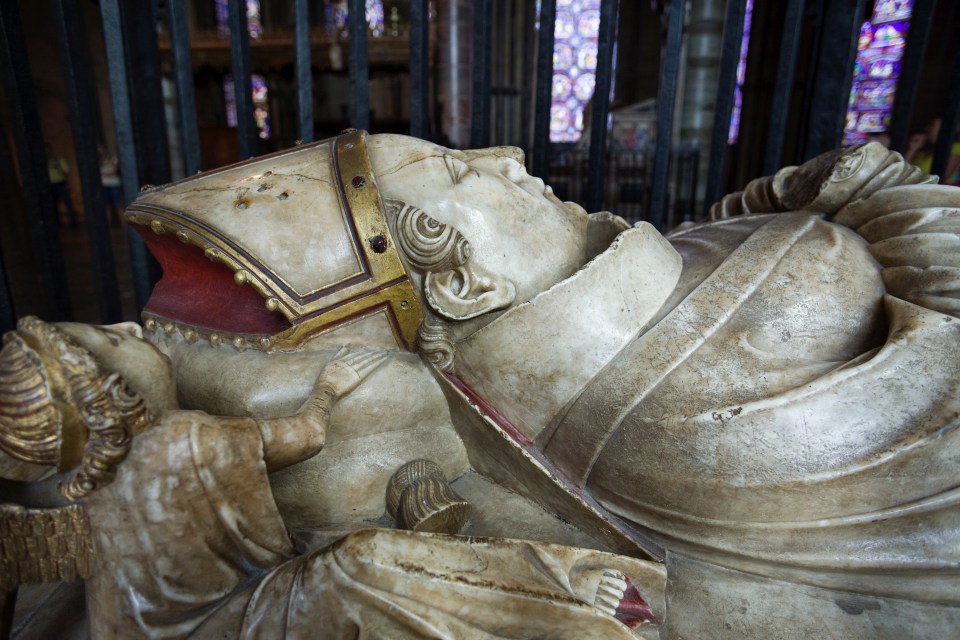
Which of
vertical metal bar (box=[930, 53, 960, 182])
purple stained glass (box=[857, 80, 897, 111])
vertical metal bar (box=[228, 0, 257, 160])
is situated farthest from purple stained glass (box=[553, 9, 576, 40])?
vertical metal bar (box=[228, 0, 257, 160])

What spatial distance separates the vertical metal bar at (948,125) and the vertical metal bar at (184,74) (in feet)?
9.17

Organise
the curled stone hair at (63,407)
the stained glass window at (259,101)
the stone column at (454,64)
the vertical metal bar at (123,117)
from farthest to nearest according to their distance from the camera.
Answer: the stained glass window at (259,101), the stone column at (454,64), the vertical metal bar at (123,117), the curled stone hair at (63,407)

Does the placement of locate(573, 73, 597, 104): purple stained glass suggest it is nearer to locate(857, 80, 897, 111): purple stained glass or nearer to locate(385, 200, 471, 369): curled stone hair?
locate(857, 80, 897, 111): purple stained glass

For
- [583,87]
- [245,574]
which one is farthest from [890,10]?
[245,574]

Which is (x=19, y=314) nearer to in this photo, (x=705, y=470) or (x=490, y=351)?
(x=490, y=351)

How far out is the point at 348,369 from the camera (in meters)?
1.42

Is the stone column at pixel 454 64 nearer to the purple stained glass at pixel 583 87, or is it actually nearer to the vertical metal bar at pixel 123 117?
the purple stained glass at pixel 583 87

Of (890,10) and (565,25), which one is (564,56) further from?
(890,10)

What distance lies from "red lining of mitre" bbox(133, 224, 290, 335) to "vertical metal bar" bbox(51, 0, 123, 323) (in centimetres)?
Result: 92

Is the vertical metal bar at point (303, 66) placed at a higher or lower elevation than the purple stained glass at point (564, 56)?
lower

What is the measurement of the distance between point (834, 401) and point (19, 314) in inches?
187

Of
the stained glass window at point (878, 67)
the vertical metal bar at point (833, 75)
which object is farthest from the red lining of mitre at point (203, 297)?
the stained glass window at point (878, 67)

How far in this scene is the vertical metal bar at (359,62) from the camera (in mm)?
2199

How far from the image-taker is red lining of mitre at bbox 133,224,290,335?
4.88 ft
